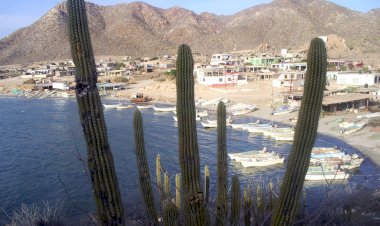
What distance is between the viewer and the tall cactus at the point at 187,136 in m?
5.86

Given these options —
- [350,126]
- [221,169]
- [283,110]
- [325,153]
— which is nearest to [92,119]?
[221,169]

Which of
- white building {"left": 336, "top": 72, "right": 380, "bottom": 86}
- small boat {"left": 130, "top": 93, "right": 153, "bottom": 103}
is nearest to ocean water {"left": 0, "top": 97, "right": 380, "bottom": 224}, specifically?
small boat {"left": 130, "top": 93, "right": 153, "bottom": 103}

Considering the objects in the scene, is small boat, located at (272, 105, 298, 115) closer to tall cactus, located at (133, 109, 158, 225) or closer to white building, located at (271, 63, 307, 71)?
white building, located at (271, 63, 307, 71)

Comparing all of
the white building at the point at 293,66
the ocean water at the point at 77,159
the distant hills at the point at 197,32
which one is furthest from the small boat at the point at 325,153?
the distant hills at the point at 197,32

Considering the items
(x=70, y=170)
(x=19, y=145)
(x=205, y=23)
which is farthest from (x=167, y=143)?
(x=205, y=23)

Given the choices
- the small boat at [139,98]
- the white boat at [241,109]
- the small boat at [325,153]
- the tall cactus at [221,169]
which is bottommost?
the small boat at [325,153]

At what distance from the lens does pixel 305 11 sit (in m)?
134

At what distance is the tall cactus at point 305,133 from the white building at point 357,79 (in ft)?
150

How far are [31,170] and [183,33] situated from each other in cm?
12795

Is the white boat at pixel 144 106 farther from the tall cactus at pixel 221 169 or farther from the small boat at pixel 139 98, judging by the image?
the tall cactus at pixel 221 169

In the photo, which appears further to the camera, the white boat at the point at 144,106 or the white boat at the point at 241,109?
the white boat at the point at 144,106

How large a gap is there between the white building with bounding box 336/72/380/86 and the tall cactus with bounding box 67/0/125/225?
1843 inches

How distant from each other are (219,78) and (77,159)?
41.3m

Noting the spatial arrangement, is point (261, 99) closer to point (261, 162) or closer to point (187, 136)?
point (261, 162)
